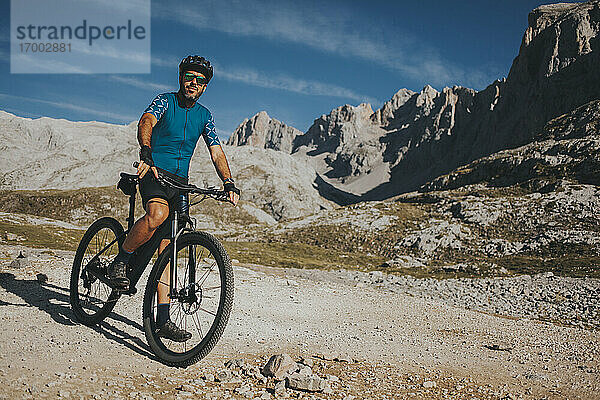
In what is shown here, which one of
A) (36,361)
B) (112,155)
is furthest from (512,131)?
(36,361)

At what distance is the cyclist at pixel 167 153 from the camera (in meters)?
6.57

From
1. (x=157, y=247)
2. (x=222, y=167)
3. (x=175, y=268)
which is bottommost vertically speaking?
(x=175, y=268)

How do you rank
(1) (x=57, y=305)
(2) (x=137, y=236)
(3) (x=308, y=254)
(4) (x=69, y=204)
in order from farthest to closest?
1. (4) (x=69, y=204)
2. (3) (x=308, y=254)
3. (1) (x=57, y=305)
4. (2) (x=137, y=236)

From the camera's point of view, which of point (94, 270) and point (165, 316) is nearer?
point (165, 316)

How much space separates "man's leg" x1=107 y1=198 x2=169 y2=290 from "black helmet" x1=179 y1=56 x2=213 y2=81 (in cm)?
245

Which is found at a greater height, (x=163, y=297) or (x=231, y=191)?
(x=231, y=191)

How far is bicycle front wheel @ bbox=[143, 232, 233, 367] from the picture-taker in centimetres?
580

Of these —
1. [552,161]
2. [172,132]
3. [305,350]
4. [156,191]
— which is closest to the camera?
[156,191]

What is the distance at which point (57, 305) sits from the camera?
8.85 meters

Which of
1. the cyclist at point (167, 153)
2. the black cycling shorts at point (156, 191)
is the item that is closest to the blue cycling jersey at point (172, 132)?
the cyclist at point (167, 153)

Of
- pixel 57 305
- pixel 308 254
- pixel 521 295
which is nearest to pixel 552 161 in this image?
pixel 308 254

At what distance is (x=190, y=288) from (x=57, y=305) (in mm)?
4836

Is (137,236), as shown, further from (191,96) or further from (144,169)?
(191,96)

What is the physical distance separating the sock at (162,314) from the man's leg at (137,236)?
2.89 ft
